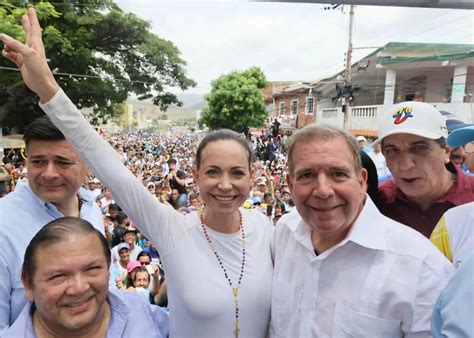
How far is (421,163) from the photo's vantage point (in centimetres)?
196

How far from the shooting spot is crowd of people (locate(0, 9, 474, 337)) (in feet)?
4.63

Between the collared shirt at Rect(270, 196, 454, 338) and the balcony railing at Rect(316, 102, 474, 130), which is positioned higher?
the balcony railing at Rect(316, 102, 474, 130)

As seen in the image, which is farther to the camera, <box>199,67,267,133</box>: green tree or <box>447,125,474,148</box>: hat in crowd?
<box>199,67,267,133</box>: green tree

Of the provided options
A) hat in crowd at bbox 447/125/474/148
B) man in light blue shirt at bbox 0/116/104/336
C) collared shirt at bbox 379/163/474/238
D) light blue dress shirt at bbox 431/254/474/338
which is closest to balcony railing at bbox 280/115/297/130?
collared shirt at bbox 379/163/474/238

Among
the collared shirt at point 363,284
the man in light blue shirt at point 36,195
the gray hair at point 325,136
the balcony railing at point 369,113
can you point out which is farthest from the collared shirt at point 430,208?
the balcony railing at point 369,113

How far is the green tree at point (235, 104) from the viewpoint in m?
27.2

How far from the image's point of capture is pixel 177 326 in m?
1.62

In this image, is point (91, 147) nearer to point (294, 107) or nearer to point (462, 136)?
point (462, 136)

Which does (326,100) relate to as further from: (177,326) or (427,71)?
(177,326)

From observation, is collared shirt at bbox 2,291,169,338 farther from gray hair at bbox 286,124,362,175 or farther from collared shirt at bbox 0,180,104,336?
gray hair at bbox 286,124,362,175

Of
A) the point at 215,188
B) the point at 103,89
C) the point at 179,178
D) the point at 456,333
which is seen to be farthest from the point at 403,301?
the point at 103,89

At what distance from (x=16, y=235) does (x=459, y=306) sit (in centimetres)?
173

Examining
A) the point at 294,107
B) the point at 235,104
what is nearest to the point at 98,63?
the point at 235,104

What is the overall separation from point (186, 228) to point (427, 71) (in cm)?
1933
